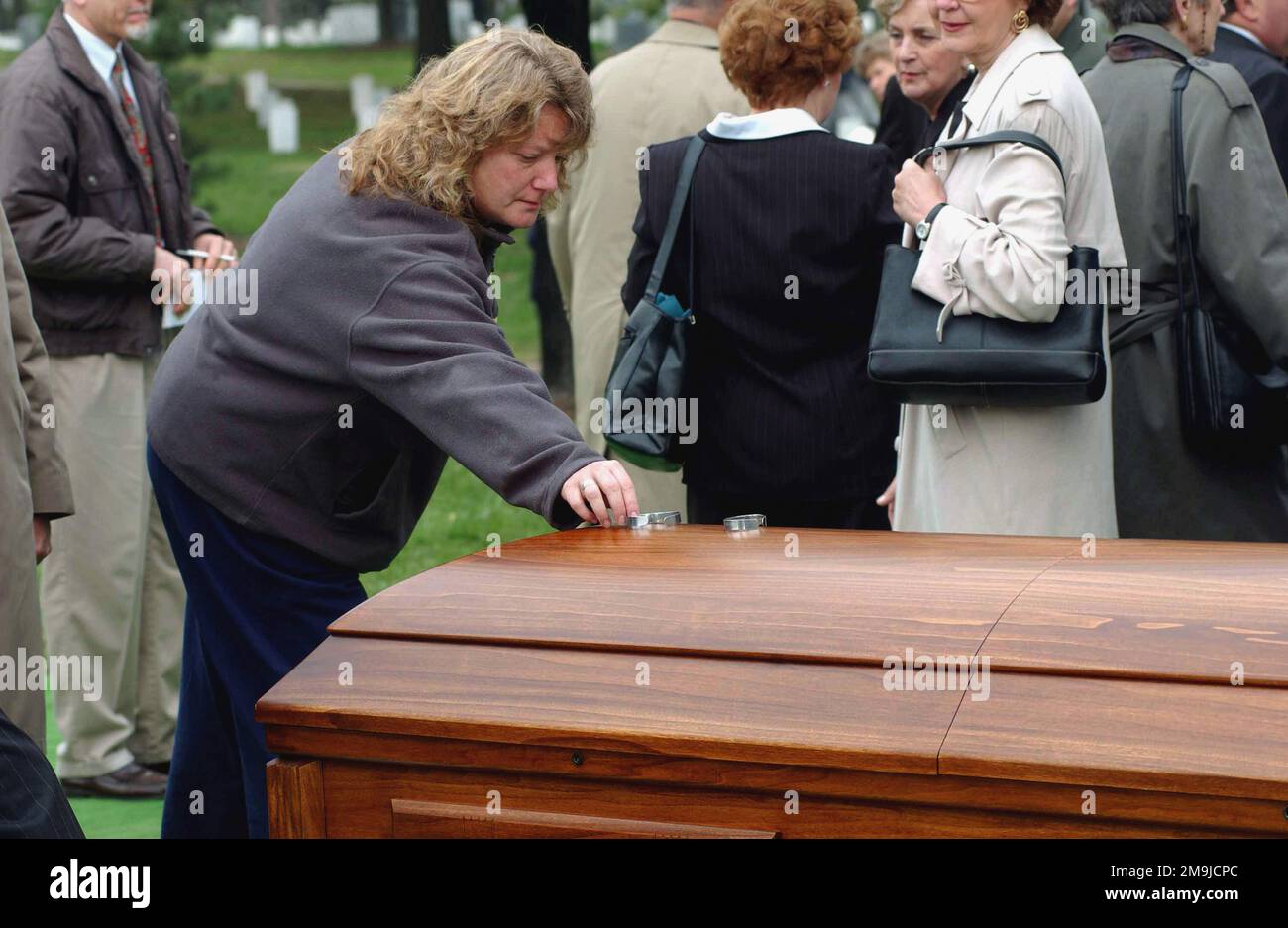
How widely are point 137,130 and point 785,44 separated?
2.06 m

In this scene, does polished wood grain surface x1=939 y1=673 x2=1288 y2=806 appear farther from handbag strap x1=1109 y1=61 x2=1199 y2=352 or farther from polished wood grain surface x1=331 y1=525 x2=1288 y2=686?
handbag strap x1=1109 y1=61 x2=1199 y2=352

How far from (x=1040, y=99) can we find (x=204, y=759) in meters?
2.07

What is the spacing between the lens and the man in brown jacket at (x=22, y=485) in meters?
3.51

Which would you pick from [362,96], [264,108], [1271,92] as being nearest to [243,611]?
[1271,92]

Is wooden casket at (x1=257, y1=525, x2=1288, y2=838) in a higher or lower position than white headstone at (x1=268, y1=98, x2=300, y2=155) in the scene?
lower

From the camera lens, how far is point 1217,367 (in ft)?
12.5

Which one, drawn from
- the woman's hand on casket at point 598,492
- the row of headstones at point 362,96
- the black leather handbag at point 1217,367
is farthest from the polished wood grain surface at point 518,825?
the row of headstones at point 362,96

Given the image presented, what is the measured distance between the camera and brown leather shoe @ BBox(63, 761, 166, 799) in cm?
494

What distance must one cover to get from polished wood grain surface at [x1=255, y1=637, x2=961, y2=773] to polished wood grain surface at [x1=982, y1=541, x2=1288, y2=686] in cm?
17

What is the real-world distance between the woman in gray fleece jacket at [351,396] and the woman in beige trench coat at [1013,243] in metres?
0.82

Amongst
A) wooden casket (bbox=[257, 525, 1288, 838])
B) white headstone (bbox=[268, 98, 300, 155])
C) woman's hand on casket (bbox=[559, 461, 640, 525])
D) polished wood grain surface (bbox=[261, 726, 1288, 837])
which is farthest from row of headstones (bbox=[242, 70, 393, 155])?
polished wood grain surface (bbox=[261, 726, 1288, 837])

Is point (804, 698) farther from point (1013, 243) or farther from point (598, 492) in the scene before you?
point (1013, 243)

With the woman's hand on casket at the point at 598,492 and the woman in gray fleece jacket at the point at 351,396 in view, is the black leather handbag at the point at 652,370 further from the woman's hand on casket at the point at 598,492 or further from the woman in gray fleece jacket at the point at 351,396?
the woman's hand on casket at the point at 598,492
